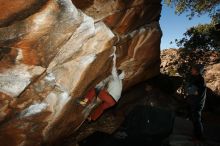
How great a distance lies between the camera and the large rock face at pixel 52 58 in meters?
8.02

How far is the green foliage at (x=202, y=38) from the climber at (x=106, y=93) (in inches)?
463

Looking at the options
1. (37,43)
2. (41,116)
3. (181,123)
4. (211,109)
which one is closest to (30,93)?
(41,116)

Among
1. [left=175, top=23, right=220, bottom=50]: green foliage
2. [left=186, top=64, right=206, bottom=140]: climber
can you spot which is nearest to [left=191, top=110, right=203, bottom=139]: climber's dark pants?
[left=186, top=64, right=206, bottom=140]: climber

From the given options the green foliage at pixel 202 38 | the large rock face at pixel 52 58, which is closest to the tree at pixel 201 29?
the green foliage at pixel 202 38

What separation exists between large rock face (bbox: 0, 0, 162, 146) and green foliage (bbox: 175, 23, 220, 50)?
10.9 metres

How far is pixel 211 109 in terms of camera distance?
1622cm

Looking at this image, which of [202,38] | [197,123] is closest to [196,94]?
[197,123]

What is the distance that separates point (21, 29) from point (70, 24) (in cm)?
149

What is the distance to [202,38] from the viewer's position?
2153 cm

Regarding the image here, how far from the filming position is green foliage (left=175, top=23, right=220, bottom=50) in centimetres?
2083

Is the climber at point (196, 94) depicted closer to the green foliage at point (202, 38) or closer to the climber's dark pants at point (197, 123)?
the climber's dark pants at point (197, 123)

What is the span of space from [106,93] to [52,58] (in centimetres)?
289

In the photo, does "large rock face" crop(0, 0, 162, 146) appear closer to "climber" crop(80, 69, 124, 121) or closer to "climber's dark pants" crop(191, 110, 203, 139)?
"climber" crop(80, 69, 124, 121)

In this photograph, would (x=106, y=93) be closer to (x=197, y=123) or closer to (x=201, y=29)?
(x=197, y=123)
